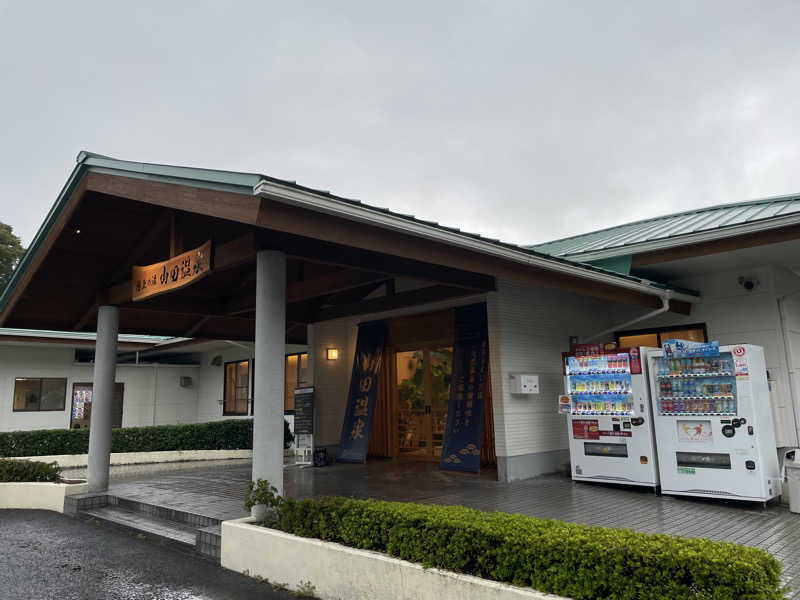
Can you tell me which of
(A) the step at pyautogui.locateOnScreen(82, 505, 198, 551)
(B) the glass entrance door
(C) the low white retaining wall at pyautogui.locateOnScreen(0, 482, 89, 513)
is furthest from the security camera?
(C) the low white retaining wall at pyautogui.locateOnScreen(0, 482, 89, 513)

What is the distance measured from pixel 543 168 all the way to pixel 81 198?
27155 mm

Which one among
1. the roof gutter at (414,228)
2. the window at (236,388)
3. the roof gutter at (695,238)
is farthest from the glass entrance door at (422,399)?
the window at (236,388)

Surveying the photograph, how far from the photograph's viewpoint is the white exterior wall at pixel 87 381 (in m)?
13.5

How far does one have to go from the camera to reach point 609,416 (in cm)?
676

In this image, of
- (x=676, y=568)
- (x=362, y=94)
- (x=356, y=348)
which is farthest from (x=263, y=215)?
(x=362, y=94)

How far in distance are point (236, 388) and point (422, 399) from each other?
24.8ft

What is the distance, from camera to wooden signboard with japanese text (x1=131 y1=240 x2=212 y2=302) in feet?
16.1

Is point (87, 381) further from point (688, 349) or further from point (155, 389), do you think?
point (688, 349)

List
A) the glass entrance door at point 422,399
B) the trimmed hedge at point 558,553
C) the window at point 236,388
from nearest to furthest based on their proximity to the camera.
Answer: the trimmed hedge at point 558,553 < the glass entrance door at point 422,399 < the window at point 236,388

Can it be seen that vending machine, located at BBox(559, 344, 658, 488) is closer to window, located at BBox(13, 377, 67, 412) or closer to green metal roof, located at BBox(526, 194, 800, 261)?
green metal roof, located at BBox(526, 194, 800, 261)

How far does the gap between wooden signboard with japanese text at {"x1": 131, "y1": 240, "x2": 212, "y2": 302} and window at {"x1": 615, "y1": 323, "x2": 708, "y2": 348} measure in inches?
240

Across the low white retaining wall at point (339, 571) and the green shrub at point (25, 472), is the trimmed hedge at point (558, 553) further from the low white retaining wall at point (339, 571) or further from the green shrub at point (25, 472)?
the green shrub at point (25, 472)

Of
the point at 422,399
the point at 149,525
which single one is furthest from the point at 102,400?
the point at 422,399

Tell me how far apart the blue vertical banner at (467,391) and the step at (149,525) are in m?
3.83
